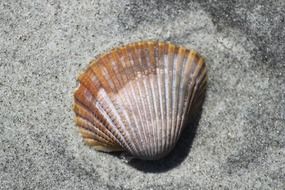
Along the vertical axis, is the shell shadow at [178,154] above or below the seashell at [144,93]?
below

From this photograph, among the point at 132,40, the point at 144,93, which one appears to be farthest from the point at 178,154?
the point at 132,40

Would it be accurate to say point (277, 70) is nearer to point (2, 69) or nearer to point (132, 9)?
point (132, 9)

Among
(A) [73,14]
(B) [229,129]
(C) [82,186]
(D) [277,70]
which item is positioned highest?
(A) [73,14]

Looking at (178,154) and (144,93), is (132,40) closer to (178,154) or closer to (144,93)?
(144,93)

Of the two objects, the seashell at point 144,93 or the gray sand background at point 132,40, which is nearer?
the seashell at point 144,93

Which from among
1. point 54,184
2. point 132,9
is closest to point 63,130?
point 54,184
